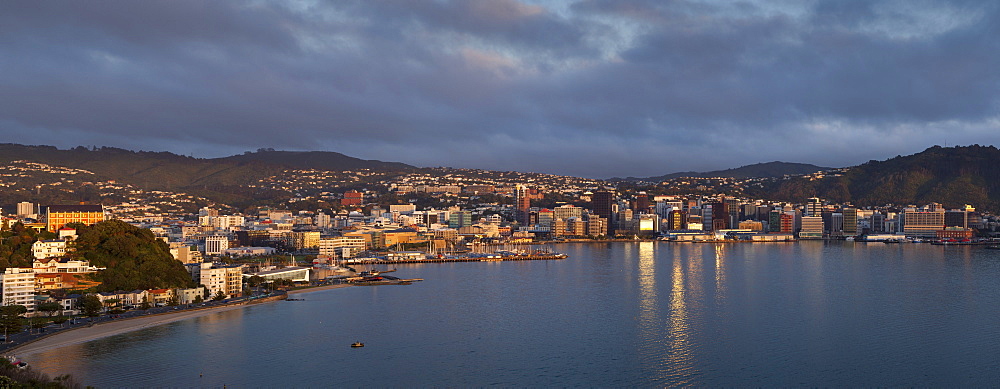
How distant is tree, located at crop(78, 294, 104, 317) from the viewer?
14758 millimetres

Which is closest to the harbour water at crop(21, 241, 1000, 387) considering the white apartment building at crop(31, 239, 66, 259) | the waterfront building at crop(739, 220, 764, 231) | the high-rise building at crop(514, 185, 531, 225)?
the white apartment building at crop(31, 239, 66, 259)

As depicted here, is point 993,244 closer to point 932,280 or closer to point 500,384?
point 932,280

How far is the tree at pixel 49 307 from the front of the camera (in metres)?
14.7

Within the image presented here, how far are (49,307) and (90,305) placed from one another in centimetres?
69

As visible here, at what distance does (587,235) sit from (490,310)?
36932 millimetres

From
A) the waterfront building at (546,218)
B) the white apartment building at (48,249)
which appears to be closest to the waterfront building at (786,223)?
the waterfront building at (546,218)

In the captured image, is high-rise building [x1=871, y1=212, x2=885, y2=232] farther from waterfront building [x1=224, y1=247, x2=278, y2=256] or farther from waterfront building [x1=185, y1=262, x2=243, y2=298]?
waterfront building [x1=185, y1=262, x2=243, y2=298]

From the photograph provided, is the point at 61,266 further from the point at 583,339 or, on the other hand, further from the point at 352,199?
the point at 352,199

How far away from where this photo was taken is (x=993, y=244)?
150ft

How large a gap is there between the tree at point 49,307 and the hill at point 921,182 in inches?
2472

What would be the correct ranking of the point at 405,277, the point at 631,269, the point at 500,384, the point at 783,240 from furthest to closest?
the point at 783,240 → the point at 631,269 → the point at 405,277 → the point at 500,384

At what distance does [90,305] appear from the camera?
1477cm

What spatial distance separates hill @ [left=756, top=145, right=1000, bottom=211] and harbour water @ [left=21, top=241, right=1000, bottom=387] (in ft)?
160

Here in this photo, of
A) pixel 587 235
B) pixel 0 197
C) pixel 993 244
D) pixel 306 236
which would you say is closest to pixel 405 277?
pixel 306 236
